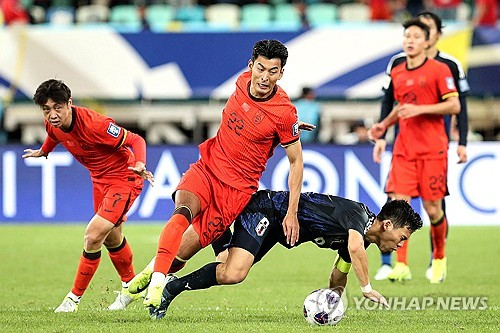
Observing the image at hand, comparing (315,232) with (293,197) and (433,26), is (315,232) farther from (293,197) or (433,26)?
(433,26)

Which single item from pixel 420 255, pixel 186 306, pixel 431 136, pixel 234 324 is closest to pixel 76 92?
pixel 420 255

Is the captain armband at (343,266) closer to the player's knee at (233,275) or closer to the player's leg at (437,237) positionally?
the player's knee at (233,275)

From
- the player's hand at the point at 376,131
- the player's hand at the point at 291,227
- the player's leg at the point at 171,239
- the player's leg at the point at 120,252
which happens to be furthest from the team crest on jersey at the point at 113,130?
the player's hand at the point at 376,131

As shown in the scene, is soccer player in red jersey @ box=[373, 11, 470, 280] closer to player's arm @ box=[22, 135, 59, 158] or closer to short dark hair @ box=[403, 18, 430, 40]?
short dark hair @ box=[403, 18, 430, 40]

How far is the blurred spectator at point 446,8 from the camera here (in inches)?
772

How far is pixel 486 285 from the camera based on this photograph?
32.9 feet

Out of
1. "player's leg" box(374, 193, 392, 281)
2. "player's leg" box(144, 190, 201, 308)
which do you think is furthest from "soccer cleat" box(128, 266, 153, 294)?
"player's leg" box(374, 193, 392, 281)

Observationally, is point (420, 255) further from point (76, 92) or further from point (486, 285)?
point (76, 92)

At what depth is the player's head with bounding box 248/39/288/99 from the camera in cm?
747

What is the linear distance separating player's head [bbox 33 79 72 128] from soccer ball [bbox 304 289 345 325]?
2.29 meters

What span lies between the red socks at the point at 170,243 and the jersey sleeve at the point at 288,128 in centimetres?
93

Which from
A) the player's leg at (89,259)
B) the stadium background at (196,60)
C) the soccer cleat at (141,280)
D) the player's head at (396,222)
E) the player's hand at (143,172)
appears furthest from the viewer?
the stadium background at (196,60)

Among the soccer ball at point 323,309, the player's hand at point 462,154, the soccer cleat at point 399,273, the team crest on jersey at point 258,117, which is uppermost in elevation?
the team crest on jersey at point 258,117

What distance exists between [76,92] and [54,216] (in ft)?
9.75
